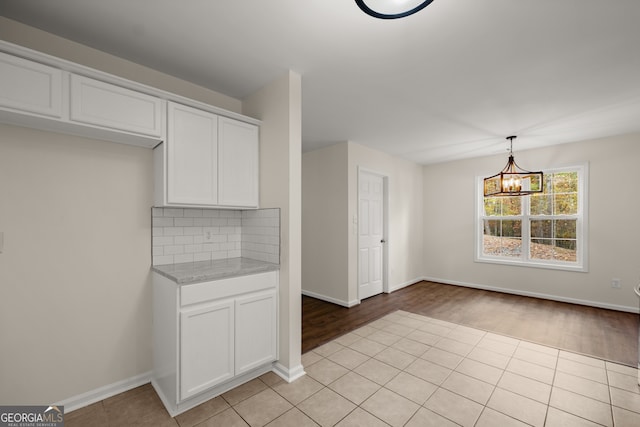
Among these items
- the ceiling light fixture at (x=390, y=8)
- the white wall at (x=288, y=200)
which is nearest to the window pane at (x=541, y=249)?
the white wall at (x=288, y=200)

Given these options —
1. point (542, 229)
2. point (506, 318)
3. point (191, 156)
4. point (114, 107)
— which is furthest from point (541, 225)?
point (114, 107)

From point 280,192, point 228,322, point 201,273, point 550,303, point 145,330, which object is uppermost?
point 280,192

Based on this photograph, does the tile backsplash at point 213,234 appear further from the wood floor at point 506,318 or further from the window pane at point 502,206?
→ the window pane at point 502,206

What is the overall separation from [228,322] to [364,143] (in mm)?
3356

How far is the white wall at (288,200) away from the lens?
2.33 metres

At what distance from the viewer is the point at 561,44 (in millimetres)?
1946

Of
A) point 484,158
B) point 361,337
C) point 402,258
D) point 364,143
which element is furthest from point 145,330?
point 484,158

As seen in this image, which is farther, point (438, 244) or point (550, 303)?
point (438, 244)

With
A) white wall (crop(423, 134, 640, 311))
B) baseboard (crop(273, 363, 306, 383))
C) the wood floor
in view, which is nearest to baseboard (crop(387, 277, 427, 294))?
the wood floor

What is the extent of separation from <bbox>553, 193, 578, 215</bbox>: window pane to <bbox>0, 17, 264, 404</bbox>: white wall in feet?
19.2

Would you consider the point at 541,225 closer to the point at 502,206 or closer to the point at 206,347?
the point at 502,206

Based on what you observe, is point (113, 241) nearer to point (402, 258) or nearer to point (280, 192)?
point (280, 192)

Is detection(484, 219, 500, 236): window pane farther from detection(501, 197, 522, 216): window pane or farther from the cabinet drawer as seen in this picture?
the cabinet drawer

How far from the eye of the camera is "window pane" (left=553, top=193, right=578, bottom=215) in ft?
14.6
